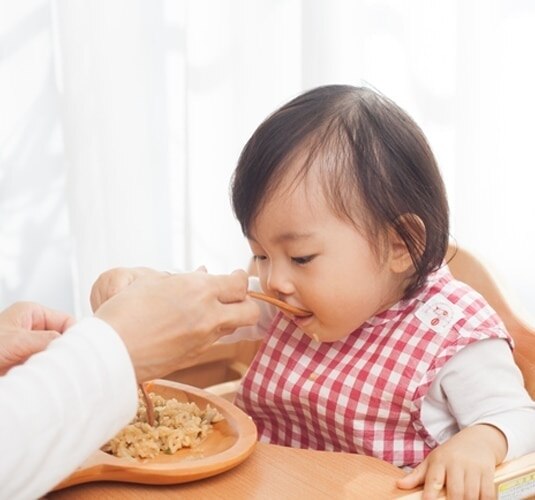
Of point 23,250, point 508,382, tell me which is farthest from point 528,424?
Answer: point 23,250

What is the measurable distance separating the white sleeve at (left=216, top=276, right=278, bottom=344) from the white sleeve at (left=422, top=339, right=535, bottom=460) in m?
0.29

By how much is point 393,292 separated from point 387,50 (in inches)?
29.8

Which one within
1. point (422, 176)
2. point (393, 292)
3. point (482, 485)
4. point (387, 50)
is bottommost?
point (482, 485)

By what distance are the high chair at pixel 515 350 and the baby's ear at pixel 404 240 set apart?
17 cm

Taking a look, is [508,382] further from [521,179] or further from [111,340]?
[521,179]

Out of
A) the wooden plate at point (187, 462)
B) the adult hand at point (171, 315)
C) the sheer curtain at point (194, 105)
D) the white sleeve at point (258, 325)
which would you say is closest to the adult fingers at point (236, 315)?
the adult hand at point (171, 315)

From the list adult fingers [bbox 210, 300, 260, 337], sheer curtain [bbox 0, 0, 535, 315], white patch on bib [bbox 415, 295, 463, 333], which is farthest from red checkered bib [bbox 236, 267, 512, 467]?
sheer curtain [bbox 0, 0, 535, 315]

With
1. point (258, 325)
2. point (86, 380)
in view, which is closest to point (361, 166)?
point (258, 325)

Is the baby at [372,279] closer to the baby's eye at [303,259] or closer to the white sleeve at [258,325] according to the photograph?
the baby's eye at [303,259]

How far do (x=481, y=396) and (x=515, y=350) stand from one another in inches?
6.3

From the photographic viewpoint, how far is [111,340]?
742 mm

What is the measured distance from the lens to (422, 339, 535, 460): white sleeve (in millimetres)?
991

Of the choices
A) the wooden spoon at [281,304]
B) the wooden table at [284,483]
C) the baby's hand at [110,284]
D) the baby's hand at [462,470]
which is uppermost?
the baby's hand at [110,284]

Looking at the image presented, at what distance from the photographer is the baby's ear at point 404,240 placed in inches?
41.9
